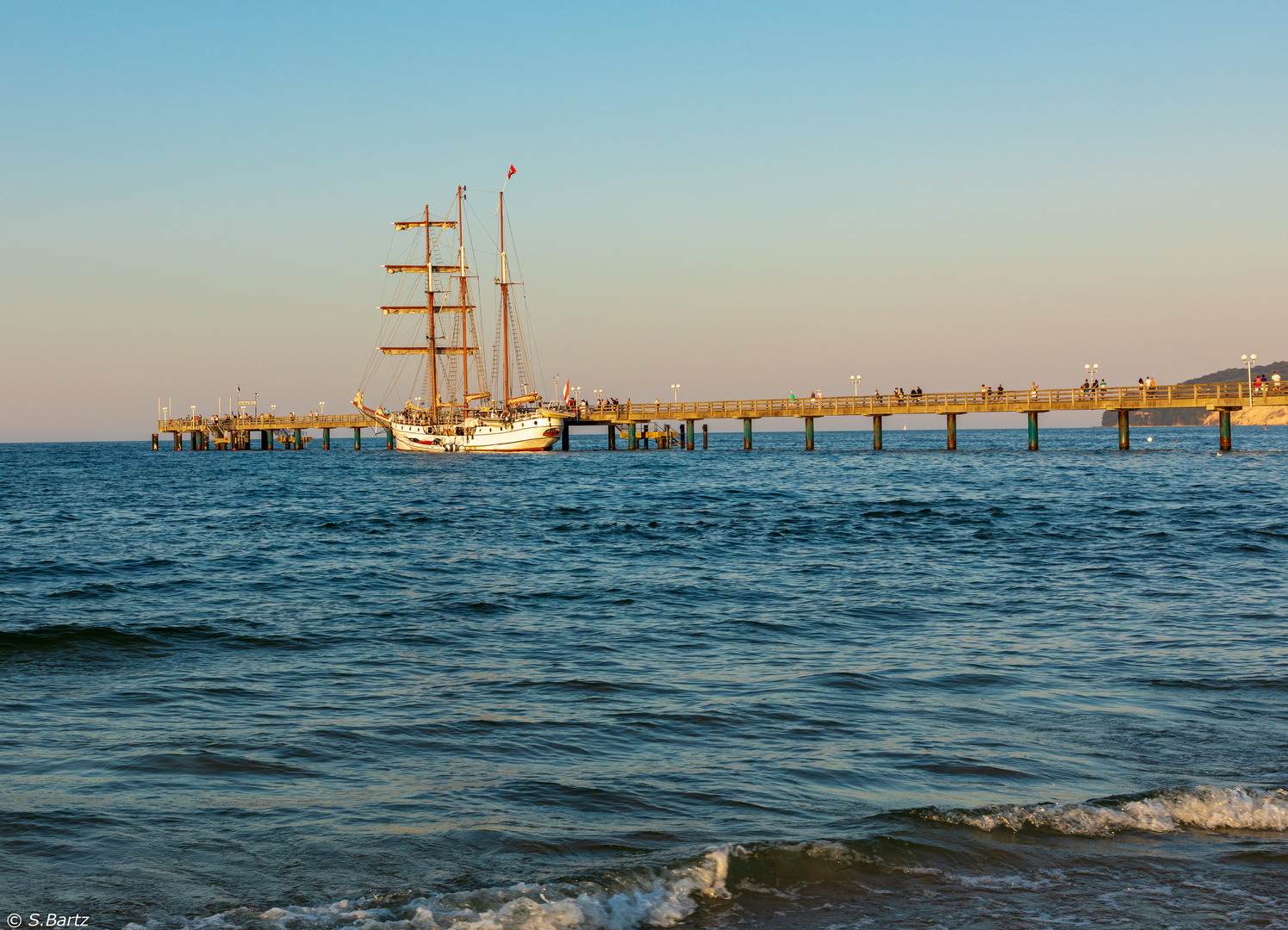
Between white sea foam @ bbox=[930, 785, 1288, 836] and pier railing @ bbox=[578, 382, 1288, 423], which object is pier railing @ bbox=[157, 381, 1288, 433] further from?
white sea foam @ bbox=[930, 785, 1288, 836]

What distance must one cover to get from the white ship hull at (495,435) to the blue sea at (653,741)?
226 ft

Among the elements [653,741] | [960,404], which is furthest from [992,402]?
[653,741]

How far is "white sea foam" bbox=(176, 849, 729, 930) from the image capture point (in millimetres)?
5270

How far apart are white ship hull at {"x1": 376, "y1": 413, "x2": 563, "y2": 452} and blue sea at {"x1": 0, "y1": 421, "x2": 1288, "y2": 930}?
68.9m

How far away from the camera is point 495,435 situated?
92.2 metres

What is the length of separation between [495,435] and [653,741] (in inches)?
3337

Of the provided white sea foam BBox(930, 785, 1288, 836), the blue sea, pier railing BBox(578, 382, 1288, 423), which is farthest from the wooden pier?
white sea foam BBox(930, 785, 1288, 836)

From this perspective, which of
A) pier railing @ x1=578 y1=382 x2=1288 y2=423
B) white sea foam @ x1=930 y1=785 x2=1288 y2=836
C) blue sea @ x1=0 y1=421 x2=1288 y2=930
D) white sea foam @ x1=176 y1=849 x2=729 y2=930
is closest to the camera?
white sea foam @ x1=176 y1=849 x2=729 y2=930

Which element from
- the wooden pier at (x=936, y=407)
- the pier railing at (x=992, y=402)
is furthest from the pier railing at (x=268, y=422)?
the pier railing at (x=992, y=402)

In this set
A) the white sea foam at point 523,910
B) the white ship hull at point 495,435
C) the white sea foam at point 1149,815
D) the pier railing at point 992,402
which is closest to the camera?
the white sea foam at point 523,910

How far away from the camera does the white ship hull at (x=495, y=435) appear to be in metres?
91.3

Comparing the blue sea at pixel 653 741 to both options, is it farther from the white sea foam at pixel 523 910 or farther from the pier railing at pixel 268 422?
the pier railing at pixel 268 422

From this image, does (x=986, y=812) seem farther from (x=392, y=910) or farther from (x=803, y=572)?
(x=803, y=572)

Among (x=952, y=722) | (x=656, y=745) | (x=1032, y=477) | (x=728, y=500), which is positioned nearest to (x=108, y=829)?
(x=656, y=745)
